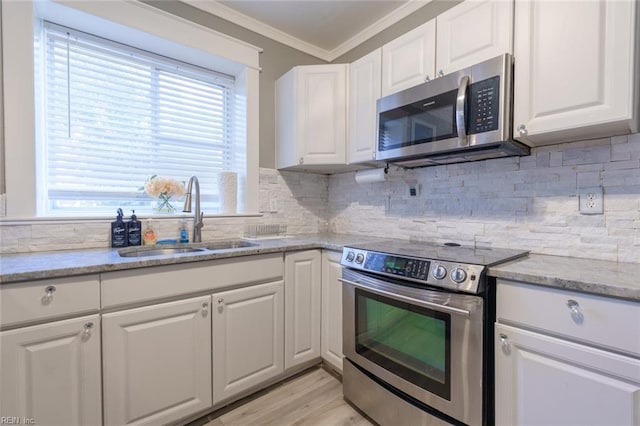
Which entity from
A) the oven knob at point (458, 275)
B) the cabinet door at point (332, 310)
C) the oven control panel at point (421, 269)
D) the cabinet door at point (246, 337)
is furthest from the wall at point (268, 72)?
the oven knob at point (458, 275)

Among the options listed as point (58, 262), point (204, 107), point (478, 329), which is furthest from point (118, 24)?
point (478, 329)

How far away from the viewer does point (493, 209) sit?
176 cm

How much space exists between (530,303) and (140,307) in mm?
1655

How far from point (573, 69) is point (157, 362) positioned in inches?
88.8

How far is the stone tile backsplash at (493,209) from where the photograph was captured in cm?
136

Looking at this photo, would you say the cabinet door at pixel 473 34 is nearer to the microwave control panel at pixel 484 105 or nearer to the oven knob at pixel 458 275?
the microwave control panel at pixel 484 105

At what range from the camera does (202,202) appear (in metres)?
2.39

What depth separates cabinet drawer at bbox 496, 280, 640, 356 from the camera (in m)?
0.93

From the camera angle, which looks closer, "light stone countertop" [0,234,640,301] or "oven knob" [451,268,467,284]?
"light stone countertop" [0,234,640,301]

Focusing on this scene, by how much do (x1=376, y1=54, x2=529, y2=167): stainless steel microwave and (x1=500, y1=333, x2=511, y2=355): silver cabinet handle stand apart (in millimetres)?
847

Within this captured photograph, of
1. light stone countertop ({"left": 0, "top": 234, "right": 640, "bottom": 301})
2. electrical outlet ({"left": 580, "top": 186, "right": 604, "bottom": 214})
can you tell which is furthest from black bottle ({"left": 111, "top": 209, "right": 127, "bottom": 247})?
electrical outlet ({"left": 580, "top": 186, "right": 604, "bottom": 214})

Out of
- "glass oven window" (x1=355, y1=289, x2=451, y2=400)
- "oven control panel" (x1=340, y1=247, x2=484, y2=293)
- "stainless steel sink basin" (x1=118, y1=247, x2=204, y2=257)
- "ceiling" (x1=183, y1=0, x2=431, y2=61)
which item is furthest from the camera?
"ceiling" (x1=183, y1=0, x2=431, y2=61)

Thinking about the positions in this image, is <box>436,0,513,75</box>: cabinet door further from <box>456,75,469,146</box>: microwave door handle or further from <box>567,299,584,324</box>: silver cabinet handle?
<box>567,299,584,324</box>: silver cabinet handle

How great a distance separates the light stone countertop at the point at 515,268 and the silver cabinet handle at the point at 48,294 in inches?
1.9
